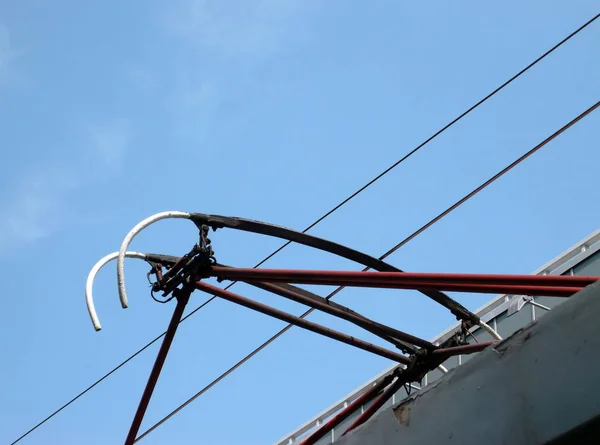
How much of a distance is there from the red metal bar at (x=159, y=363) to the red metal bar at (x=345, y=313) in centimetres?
74

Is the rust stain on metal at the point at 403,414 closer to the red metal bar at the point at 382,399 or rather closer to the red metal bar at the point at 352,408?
the red metal bar at the point at 382,399

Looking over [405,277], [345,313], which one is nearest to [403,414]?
[405,277]

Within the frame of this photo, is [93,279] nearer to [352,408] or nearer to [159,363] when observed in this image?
[159,363]

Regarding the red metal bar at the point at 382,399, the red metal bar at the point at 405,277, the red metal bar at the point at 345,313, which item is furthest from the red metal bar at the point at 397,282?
the red metal bar at the point at 382,399

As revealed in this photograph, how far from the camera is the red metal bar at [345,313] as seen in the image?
25.4ft

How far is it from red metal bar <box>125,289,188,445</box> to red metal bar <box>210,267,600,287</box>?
493mm

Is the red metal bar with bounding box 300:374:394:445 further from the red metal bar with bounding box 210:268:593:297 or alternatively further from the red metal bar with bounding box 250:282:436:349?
the red metal bar with bounding box 210:268:593:297

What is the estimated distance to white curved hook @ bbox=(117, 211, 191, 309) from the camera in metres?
7.29

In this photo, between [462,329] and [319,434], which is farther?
[462,329]

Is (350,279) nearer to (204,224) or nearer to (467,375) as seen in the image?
(204,224)

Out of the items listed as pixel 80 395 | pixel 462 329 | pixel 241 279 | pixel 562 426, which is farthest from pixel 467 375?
pixel 80 395

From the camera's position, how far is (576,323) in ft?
12.7

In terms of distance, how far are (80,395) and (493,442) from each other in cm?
1121

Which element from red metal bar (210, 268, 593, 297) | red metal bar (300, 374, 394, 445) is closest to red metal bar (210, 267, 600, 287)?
red metal bar (210, 268, 593, 297)
